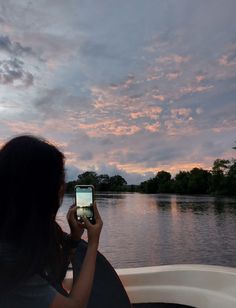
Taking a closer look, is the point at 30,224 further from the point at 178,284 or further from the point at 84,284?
the point at 178,284

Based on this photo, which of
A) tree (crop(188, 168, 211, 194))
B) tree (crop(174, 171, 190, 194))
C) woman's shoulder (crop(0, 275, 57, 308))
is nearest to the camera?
woman's shoulder (crop(0, 275, 57, 308))

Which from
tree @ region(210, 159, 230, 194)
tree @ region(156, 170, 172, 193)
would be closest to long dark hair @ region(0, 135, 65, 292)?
tree @ region(210, 159, 230, 194)

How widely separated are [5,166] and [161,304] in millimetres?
1641

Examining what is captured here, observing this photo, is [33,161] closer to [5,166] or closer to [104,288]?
[5,166]

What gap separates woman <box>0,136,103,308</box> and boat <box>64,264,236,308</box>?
51.1 inches

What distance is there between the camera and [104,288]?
152 centimetres

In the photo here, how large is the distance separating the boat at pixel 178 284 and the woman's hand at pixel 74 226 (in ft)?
3.31

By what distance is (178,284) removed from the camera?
2.39 metres

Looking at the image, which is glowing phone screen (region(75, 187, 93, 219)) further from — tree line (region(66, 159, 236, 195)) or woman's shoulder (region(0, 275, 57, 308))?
tree line (region(66, 159, 236, 195))

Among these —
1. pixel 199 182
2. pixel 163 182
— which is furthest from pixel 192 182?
pixel 163 182

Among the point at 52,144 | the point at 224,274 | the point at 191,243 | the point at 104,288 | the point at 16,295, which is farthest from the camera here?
the point at 191,243

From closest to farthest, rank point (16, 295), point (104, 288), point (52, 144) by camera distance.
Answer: point (16, 295) → point (52, 144) → point (104, 288)

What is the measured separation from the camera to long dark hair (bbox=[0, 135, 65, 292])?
1.06 meters

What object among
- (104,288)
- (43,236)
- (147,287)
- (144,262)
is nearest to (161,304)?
(147,287)
